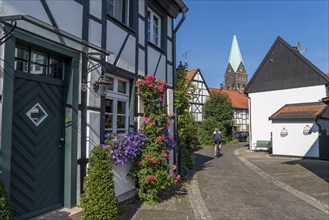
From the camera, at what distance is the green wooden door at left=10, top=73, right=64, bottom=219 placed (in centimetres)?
394

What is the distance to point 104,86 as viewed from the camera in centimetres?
535

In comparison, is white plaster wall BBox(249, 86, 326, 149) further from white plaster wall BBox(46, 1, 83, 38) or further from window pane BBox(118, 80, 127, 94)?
white plaster wall BBox(46, 1, 83, 38)

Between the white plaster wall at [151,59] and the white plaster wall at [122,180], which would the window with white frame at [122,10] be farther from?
the white plaster wall at [122,180]

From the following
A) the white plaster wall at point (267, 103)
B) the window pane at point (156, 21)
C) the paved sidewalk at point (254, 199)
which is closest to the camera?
the paved sidewalk at point (254, 199)

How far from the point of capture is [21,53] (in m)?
4.03

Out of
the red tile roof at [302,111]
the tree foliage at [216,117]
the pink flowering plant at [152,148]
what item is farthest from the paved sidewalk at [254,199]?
the tree foliage at [216,117]

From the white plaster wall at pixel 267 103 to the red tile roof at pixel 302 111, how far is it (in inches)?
31.4

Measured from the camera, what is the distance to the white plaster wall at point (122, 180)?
19.4 ft

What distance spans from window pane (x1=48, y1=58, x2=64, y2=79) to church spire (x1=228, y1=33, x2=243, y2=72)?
227ft

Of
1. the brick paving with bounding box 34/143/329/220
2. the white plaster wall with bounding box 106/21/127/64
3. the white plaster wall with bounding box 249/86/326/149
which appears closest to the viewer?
the brick paving with bounding box 34/143/329/220

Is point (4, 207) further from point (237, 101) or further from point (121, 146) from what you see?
point (237, 101)

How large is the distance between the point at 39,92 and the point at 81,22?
4.98ft

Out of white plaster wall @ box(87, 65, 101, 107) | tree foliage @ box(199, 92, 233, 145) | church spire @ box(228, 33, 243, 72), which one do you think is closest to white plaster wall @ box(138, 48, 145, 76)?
white plaster wall @ box(87, 65, 101, 107)

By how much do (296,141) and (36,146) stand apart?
57.0 ft
